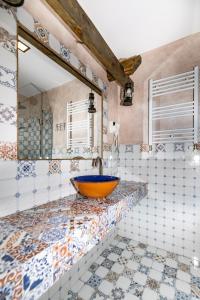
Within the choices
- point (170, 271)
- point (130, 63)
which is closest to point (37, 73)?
point (130, 63)

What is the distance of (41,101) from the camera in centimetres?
123

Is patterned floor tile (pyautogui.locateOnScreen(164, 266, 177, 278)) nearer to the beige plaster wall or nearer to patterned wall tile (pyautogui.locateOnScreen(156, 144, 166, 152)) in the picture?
patterned wall tile (pyautogui.locateOnScreen(156, 144, 166, 152))

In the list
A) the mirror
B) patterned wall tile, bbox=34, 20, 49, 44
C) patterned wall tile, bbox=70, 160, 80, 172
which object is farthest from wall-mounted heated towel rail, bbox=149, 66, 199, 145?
patterned wall tile, bbox=34, 20, 49, 44

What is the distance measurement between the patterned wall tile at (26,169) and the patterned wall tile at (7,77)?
1.55 feet

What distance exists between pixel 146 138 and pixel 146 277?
1.43 m

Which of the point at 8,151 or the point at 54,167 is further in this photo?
the point at 54,167

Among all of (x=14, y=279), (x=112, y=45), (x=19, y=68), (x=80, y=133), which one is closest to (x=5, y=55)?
(x=19, y=68)

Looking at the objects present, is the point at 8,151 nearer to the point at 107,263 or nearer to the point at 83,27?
the point at 83,27

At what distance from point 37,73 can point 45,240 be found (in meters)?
1.11

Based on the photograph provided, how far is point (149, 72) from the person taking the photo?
203cm

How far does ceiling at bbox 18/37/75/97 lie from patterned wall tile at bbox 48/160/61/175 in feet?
1.68

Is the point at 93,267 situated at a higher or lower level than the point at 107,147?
lower

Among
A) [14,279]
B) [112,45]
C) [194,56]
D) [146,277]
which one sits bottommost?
[146,277]

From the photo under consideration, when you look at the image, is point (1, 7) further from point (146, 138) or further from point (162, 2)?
point (146, 138)
